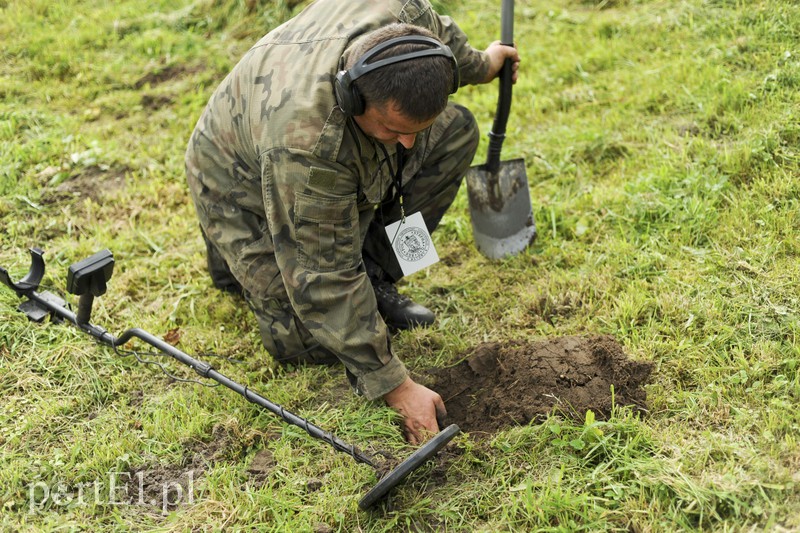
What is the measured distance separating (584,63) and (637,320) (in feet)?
8.04

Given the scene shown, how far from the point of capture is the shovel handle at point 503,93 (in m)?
3.75

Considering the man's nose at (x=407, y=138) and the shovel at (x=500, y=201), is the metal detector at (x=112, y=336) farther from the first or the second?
the shovel at (x=500, y=201)

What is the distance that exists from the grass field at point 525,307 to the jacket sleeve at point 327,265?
28 centimetres

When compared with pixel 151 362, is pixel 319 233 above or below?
above

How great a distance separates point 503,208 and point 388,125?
151 cm

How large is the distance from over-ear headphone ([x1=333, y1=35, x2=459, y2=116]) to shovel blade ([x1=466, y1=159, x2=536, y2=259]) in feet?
4.91

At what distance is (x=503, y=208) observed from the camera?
3885 mm

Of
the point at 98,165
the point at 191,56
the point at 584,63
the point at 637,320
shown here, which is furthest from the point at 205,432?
the point at 191,56

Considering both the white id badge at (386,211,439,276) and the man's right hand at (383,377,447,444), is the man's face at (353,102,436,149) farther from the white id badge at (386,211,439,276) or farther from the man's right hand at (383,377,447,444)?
the man's right hand at (383,377,447,444)

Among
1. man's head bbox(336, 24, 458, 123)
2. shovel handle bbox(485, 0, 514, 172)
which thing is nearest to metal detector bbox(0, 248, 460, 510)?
man's head bbox(336, 24, 458, 123)

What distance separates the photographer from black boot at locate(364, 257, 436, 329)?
3.50m

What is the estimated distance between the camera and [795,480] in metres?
2.33

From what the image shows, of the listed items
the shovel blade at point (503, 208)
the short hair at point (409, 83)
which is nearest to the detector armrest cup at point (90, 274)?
the short hair at point (409, 83)

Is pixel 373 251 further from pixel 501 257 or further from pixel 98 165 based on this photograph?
pixel 98 165
